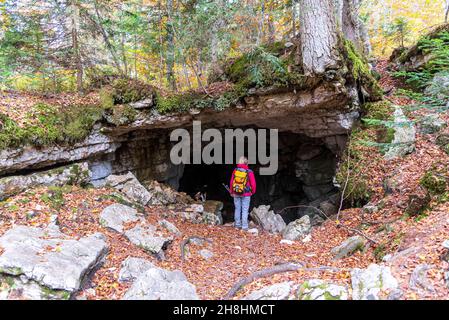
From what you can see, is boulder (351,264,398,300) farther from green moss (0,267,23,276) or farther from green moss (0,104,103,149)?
green moss (0,104,103,149)

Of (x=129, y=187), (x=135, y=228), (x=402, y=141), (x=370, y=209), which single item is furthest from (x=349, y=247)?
(x=129, y=187)

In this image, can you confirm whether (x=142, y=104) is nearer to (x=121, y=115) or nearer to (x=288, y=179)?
(x=121, y=115)

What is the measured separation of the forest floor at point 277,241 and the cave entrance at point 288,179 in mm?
3902

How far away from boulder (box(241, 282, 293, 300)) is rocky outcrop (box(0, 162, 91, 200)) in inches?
222

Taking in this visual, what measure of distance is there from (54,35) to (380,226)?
1012cm

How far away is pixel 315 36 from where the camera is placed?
23.6 feet

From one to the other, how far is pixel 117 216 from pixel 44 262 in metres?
2.45

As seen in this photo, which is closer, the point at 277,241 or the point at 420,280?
the point at 420,280

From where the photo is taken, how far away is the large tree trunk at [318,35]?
7207 millimetres

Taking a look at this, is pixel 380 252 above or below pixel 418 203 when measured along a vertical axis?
below

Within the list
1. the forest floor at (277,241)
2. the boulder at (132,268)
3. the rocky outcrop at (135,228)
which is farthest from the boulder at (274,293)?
the rocky outcrop at (135,228)

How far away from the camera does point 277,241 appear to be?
7625 millimetres
